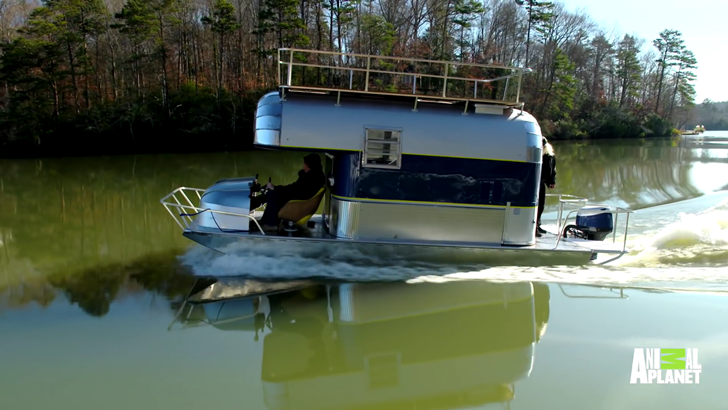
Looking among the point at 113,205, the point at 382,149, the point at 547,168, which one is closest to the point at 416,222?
the point at 382,149

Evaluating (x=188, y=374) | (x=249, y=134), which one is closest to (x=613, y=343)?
(x=188, y=374)

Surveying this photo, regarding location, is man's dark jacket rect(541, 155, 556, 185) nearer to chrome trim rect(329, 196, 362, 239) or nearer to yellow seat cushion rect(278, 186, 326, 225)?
chrome trim rect(329, 196, 362, 239)

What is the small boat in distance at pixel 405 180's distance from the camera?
26.8 ft

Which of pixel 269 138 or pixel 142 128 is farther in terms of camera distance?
pixel 142 128

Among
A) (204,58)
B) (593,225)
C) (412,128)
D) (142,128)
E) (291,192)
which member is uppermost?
(204,58)

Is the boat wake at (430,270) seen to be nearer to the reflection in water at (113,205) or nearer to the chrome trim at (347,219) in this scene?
the chrome trim at (347,219)

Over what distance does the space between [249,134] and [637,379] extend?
31.0 meters

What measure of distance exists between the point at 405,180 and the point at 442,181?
0.58m

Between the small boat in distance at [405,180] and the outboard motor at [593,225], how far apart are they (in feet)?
3.40

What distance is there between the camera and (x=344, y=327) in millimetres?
6895

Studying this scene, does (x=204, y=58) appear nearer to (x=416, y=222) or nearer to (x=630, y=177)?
(x=630, y=177)

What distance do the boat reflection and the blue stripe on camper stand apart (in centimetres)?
133

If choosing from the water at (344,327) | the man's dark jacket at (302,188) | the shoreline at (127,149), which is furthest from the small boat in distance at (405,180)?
the shoreline at (127,149)

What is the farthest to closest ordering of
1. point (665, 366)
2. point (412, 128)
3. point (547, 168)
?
1. point (547, 168)
2. point (412, 128)
3. point (665, 366)
